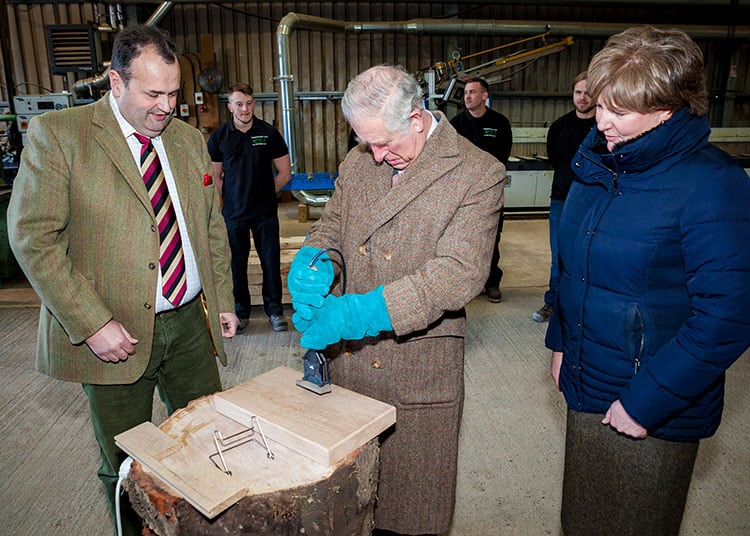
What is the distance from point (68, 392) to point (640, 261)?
3094mm

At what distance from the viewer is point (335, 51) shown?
27.7 feet

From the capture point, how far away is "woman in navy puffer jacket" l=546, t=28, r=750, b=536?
113 cm

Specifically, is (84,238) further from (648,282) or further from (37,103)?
(37,103)

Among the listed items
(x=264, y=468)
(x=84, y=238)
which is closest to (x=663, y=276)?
(x=264, y=468)

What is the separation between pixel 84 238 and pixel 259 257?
241 cm

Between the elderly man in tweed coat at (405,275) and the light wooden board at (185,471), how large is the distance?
14.7 inches

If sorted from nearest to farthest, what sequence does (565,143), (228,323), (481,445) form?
(228,323) < (481,445) < (565,143)

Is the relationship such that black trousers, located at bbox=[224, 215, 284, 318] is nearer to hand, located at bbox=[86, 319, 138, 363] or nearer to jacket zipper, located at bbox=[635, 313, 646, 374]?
hand, located at bbox=[86, 319, 138, 363]

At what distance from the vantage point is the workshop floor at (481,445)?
6.95ft

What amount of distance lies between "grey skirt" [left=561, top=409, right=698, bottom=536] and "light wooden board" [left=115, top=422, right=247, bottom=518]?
2.95ft

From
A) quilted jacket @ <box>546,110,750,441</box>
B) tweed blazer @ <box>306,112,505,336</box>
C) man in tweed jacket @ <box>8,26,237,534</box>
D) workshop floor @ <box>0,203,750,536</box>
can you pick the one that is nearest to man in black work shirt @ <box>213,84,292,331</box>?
workshop floor @ <box>0,203,750,536</box>

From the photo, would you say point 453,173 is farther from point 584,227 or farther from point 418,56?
point 418,56

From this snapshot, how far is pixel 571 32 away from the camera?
7.70 metres

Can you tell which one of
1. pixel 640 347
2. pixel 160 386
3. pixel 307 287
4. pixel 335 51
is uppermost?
pixel 335 51
